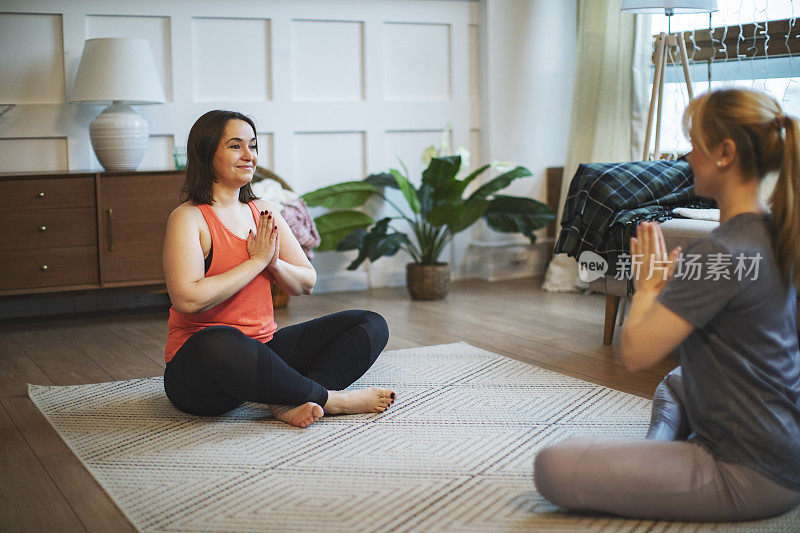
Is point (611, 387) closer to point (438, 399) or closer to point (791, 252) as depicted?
point (438, 399)

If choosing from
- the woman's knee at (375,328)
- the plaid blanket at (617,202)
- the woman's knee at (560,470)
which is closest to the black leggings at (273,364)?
the woman's knee at (375,328)

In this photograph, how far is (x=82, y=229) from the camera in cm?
349

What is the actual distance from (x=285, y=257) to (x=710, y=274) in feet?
4.03

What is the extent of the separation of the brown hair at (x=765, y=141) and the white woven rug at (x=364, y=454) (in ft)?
A: 1.69

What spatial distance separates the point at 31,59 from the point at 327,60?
1390 mm

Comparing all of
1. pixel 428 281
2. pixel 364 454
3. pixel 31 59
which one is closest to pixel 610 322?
pixel 428 281

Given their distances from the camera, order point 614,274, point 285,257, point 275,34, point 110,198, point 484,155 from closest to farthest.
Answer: point 285,257, point 614,274, point 110,198, point 275,34, point 484,155

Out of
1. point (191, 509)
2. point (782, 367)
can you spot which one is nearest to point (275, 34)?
point (191, 509)

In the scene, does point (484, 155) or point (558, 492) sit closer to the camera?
point (558, 492)

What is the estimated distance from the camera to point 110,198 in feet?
11.5

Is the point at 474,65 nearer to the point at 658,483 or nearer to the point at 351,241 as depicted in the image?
the point at 351,241

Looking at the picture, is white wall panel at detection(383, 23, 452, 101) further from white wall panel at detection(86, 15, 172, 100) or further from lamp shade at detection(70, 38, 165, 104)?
lamp shade at detection(70, 38, 165, 104)

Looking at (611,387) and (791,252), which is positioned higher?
(791,252)

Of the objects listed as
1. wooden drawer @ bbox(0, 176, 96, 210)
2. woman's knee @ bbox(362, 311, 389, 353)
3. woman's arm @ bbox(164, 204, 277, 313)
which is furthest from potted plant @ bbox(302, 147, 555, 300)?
woman's arm @ bbox(164, 204, 277, 313)
